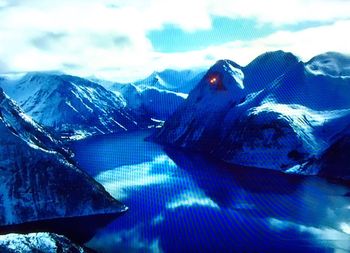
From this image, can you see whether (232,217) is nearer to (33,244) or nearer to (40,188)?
(40,188)

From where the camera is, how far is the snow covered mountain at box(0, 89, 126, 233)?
450 feet

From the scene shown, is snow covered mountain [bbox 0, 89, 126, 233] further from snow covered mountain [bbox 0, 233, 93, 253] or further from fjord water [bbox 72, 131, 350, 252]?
snow covered mountain [bbox 0, 233, 93, 253]

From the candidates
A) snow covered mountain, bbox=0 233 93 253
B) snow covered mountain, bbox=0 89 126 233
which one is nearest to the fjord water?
snow covered mountain, bbox=0 89 126 233

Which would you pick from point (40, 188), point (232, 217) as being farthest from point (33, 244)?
point (232, 217)

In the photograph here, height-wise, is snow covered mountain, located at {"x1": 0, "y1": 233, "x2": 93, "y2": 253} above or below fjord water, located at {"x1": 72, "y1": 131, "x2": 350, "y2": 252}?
above

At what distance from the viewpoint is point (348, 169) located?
181875 mm

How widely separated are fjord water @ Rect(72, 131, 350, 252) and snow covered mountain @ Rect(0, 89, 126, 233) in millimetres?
12538

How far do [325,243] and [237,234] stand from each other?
24121mm

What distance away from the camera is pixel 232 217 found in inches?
5536

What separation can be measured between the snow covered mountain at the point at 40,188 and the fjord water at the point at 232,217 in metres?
12.5

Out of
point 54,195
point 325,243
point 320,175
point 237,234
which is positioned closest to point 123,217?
point 54,195

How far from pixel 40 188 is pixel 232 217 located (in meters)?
64.4

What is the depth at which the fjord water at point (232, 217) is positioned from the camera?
376 feet

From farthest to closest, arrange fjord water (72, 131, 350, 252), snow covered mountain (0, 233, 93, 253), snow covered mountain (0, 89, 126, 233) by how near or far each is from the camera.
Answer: snow covered mountain (0, 89, 126, 233) → fjord water (72, 131, 350, 252) → snow covered mountain (0, 233, 93, 253)
